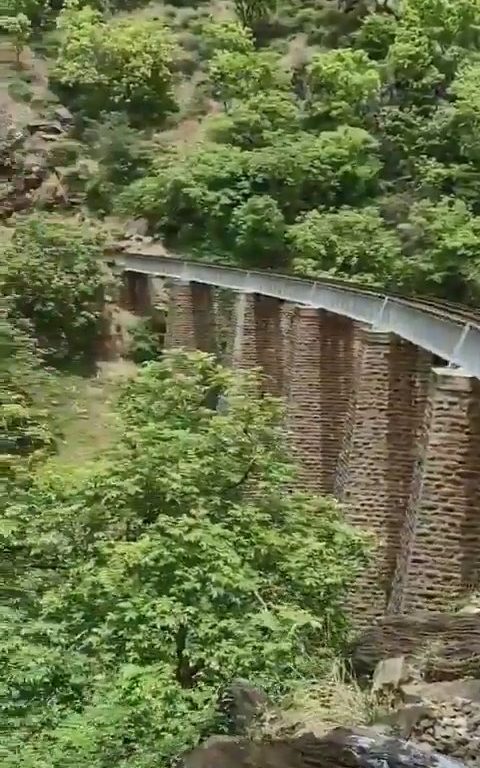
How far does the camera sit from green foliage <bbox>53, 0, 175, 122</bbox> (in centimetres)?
3453

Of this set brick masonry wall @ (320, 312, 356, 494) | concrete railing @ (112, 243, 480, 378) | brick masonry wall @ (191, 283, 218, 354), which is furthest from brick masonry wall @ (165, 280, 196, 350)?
brick masonry wall @ (320, 312, 356, 494)

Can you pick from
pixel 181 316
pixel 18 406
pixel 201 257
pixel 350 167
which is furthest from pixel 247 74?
pixel 18 406

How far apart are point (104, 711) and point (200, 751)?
2.33 meters

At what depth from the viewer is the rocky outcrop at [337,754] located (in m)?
4.26

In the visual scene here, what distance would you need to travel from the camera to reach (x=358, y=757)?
4.27 m

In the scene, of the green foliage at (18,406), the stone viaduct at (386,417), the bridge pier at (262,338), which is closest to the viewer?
the green foliage at (18,406)

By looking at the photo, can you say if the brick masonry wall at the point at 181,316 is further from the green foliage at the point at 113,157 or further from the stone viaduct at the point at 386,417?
the green foliage at the point at 113,157

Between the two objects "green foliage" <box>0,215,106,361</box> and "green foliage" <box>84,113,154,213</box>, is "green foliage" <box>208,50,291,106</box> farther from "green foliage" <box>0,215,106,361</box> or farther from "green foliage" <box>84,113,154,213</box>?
"green foliage" <box>0,215,106,361</box>

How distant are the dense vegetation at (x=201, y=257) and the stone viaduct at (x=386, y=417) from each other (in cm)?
91

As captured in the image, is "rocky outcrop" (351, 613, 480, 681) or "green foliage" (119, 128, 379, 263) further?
"green foliage" (119, 128, 379, 263)

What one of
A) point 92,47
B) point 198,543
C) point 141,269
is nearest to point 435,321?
point 198,543

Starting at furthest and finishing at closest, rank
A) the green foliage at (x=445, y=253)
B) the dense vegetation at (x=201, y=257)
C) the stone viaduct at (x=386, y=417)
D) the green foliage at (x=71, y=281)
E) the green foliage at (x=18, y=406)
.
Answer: the green foliage at (x=445, y=253)
the green foliage at (x=71, y=281)
the stone viaduct at (x=386, y=417)
the dense vegetation at (x=201, y=257)
the green foliage at (x=18, y=406)

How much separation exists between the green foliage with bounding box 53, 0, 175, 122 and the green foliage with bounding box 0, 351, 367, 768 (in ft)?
88.1

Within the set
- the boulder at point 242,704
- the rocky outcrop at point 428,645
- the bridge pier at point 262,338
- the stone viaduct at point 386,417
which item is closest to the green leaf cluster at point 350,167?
the bridge pier at point 262,338
